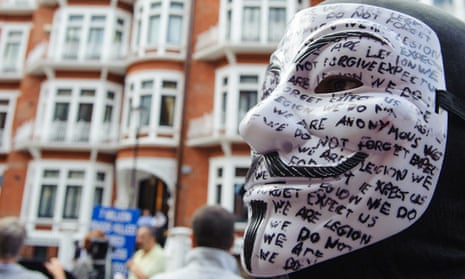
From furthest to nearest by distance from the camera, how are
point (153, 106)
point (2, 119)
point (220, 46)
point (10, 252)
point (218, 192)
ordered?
point (2, 119) → point (153, 106) → point (220, 46) → point (218, 192) → point (10, 252)

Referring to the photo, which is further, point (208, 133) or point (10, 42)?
point (10, 42)

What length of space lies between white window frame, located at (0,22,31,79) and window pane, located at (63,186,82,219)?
5702 millimetres

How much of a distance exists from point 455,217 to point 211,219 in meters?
1.63

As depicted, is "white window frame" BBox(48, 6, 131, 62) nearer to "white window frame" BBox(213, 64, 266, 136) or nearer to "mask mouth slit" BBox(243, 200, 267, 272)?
"white window frame" BBox(213, 64, 266, 136)

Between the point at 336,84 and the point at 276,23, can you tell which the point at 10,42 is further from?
the point at 336,84

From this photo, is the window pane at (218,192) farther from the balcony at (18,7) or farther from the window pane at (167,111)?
the balcony at (18,7)

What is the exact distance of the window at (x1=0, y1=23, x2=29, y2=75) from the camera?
16016 millimetres

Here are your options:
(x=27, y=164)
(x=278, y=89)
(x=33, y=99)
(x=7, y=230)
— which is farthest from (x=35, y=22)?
(x=278, y=89)

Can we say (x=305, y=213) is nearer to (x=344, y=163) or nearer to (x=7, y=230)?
(x=344, y=163)

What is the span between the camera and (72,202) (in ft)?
44.1

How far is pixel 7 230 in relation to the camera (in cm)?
261

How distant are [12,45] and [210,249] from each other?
1693 centimetres

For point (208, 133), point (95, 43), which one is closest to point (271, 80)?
point (208, 133)

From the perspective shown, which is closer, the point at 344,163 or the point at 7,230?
the point at 344,163
